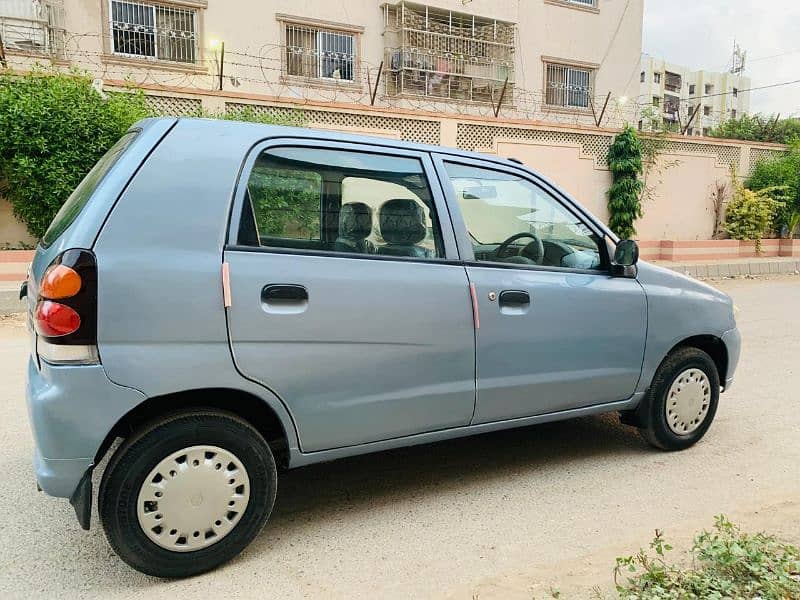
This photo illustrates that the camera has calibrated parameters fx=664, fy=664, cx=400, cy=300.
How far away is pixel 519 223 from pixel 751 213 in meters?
16.4

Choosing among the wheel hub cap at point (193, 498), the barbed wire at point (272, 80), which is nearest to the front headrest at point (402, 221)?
the wheel hub cap at point (193, 498)

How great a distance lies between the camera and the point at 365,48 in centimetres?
1725

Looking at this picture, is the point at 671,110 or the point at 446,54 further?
the point at 671,110

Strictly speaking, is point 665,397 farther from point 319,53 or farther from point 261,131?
point 319,53

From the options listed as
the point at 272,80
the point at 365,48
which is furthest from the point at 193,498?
the point at 365,48

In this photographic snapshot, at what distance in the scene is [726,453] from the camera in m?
4.17

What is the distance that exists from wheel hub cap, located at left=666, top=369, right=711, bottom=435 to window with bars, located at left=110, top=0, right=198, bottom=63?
14.5m

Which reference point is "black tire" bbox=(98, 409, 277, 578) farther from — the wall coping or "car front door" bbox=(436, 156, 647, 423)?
the wall coping

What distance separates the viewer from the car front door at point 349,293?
2.74 m

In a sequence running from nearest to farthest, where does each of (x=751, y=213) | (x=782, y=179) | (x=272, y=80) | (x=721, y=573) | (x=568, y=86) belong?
1. (x=721, y=573)
2. (x=272, y=80)
3. (x=751, y=213)
4. (x=782, y=179)
5. (x=568, y=86)

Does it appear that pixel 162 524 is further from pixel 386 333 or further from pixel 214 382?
pixel 386 333

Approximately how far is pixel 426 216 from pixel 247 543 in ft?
5.58

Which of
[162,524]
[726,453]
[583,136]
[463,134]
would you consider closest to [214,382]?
[162,524]

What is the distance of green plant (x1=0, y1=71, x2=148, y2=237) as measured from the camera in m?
9.49
